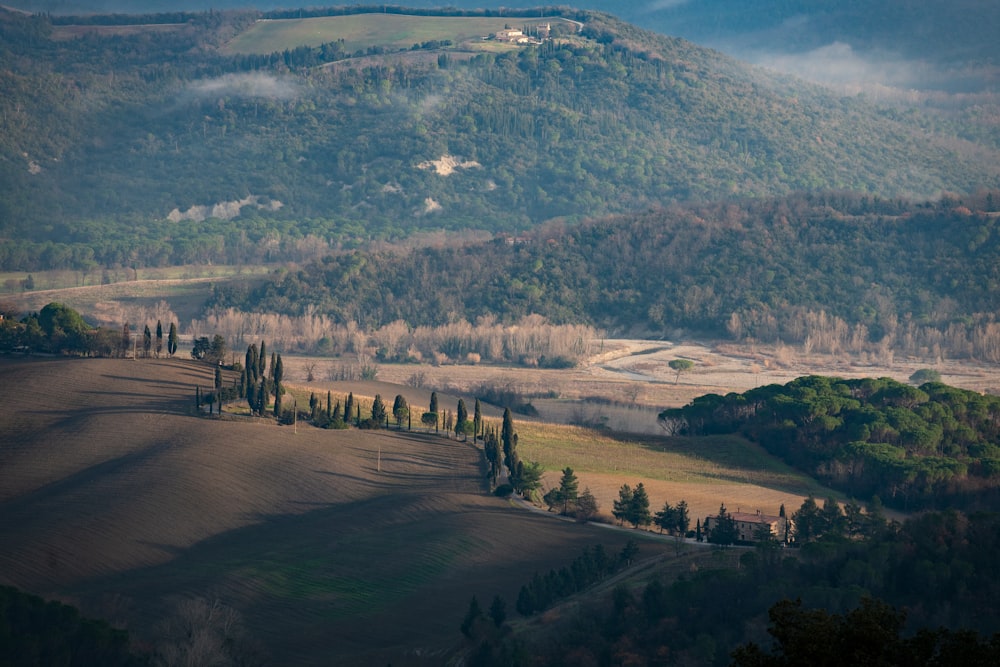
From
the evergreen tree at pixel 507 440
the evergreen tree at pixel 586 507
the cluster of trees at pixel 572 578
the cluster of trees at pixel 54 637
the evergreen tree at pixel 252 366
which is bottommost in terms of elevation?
the cluster of trees at pixel 54 637

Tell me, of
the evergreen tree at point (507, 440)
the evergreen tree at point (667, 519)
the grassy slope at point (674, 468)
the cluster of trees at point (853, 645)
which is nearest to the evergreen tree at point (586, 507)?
the grassy slope at point (674, 468)

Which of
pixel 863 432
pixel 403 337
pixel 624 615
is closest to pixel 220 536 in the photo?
pixel 624 615

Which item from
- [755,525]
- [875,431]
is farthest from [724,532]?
[875,431]

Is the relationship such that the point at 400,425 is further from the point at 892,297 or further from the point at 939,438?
the point at 892,297

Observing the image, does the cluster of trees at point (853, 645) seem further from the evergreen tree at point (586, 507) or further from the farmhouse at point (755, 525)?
the evergreen tree at point (586, 507)

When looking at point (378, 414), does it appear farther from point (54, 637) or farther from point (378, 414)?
point (54, 637)

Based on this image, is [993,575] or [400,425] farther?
[400,425]
